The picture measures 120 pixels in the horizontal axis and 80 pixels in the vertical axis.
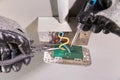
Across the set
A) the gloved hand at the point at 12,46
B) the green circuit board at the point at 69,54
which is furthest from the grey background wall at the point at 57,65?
the gloved hand at the point at 12,46

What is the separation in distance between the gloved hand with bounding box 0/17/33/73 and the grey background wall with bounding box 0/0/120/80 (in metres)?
0.21

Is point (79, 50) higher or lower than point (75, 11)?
lower

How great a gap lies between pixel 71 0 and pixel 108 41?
0.32 m

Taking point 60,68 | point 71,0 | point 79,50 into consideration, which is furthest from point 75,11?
point 60,68

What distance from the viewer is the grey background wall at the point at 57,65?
2.94 feet

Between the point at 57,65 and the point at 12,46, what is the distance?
0.43 metres

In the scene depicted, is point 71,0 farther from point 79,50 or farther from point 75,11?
point 79,50

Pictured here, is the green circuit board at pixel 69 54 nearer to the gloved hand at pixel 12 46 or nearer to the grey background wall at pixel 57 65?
the grey background wall at pixel 57 65

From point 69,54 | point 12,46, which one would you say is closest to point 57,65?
point 69,54

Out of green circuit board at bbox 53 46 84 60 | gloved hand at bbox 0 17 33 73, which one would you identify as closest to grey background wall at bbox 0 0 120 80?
green circuit board at bbox 53 46 84 60

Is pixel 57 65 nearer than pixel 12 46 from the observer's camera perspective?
No

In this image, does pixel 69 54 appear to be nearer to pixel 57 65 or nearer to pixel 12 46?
pixel 57 65

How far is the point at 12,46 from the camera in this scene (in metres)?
0.73

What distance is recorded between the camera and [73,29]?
0.88 m
